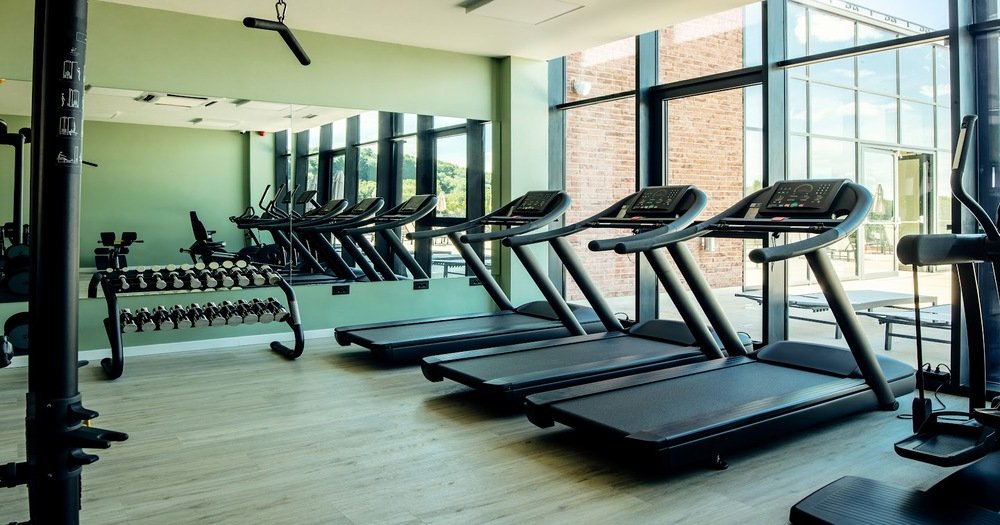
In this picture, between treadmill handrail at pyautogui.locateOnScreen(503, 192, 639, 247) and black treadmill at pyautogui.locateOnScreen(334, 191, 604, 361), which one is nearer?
treadmill handrail at pyautogui.locateOnScreen(503, 192, 639, 247)

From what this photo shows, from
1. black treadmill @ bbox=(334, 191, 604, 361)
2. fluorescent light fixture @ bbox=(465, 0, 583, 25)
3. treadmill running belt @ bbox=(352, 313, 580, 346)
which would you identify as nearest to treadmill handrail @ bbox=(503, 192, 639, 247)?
black treadmill @ bbox=(334, 191, 604, 361)

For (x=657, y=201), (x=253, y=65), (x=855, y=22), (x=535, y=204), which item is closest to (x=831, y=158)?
(x=855, y=22)

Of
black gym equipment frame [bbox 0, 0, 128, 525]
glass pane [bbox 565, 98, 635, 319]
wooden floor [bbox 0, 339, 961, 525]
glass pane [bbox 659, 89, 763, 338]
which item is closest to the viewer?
black gym equipment frame [bbox 0, 0, 128, 525]

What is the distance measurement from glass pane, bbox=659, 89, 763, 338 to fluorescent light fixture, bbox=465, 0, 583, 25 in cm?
146

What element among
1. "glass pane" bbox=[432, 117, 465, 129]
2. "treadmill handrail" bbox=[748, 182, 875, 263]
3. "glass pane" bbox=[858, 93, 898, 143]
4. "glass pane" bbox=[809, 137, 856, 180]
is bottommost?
"treadmill handrail" bbox=[748, 182, 875, 263]

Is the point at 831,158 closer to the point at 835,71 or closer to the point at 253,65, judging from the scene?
the point at 835,71

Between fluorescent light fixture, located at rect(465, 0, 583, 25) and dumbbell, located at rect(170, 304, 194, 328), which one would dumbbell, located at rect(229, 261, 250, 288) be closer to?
dumbbell, located at rect(170, 304, 194, 328)

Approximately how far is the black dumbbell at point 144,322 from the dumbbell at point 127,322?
3 cm

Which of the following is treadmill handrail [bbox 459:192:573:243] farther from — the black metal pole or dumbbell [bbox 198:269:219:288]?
the black metal pole

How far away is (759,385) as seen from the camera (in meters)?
3.75

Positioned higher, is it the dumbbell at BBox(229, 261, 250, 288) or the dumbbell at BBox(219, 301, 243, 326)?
the dumbbell at BBox(229, 261, 250, 288)

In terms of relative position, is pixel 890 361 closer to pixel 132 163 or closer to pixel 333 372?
pixel 333 372

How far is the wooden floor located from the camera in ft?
9.01

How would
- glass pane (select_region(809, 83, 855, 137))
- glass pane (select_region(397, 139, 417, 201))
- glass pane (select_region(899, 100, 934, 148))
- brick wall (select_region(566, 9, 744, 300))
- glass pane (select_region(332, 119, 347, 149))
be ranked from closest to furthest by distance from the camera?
glass pane (select_region(899, 100, 934, 148)) → glass pane (select_region(809, 83, 855, 137)) → brick wall (select_region(566, 9, 744, 300)) → glass pane (select_region(332, 119, 347, 149)) → glass pane (select_region(397, 139, 417, 201))
